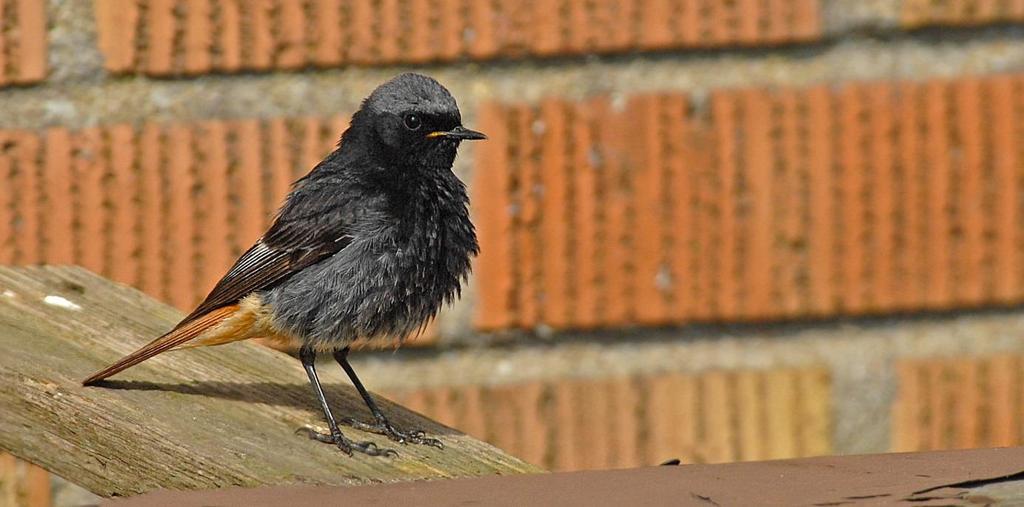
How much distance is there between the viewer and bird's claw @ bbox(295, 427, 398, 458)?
8.07 ft

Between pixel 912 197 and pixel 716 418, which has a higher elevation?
pixel 912 197

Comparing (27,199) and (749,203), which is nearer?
(27,199)

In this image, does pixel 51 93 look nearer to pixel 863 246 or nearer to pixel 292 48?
pixel 292 48

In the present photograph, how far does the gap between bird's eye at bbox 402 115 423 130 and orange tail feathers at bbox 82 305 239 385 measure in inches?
25.2

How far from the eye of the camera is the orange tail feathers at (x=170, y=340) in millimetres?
2492

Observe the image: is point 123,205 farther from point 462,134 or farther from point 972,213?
point 972,213

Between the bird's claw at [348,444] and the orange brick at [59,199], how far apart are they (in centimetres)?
117

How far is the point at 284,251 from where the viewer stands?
11.9 ft

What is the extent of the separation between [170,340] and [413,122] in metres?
1.10

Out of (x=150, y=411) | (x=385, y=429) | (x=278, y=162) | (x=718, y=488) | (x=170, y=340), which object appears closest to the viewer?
(x=718, y=488)

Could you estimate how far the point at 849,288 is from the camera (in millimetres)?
3750

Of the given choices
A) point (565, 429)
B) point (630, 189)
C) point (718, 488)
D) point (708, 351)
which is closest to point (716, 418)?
point (708, 351)

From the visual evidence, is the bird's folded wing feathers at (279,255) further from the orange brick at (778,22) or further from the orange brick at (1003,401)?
the orange brick at (1003,401)

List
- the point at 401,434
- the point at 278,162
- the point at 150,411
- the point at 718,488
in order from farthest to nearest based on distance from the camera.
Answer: the point at 278,162 → the point at 401,434 → the point at 150,411 → the point at 718,488
